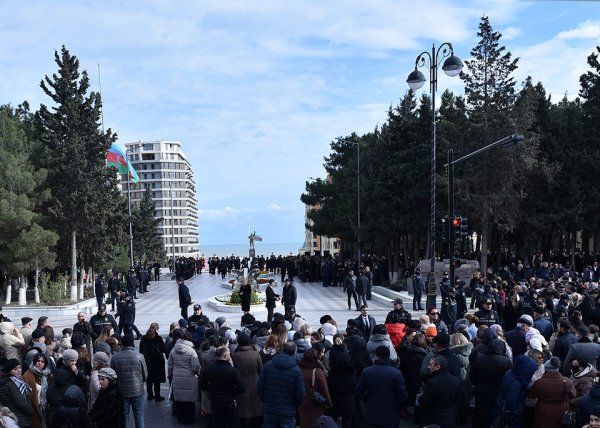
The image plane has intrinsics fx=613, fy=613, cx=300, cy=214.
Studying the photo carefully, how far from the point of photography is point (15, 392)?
24.0 ft

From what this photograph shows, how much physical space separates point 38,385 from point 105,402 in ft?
4.68

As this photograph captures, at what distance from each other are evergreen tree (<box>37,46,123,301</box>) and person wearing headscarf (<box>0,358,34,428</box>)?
893 inches

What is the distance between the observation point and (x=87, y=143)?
1219 inches

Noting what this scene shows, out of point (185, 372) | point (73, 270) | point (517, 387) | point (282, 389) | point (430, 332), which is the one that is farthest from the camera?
point (73, 270)

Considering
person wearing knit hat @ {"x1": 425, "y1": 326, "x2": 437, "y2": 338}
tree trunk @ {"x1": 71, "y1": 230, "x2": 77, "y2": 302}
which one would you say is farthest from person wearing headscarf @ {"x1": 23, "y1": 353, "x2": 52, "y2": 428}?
tree trunk @ {"x1": 71, "y1": 230, "x2": 77, "y2": 302}

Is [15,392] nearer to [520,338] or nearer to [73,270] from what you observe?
[520,338]

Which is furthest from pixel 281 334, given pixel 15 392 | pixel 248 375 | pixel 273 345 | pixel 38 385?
pixel 15 392

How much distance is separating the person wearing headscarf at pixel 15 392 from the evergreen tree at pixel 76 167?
22.7 m

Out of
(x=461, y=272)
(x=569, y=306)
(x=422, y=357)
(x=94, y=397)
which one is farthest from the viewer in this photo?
(x=461, y=272)

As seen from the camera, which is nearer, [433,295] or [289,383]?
[289,383]

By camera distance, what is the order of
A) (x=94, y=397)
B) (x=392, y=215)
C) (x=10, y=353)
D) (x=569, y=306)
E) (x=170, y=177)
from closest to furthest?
(x=94, y=397), (x=10, y=353), (x=569, y=306), (x=392, y=215), (x=170, y=177)

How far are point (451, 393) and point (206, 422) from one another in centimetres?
458

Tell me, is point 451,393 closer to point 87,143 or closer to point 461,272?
point 461,272

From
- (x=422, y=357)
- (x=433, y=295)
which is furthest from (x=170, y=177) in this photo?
(x=422, y=357)
